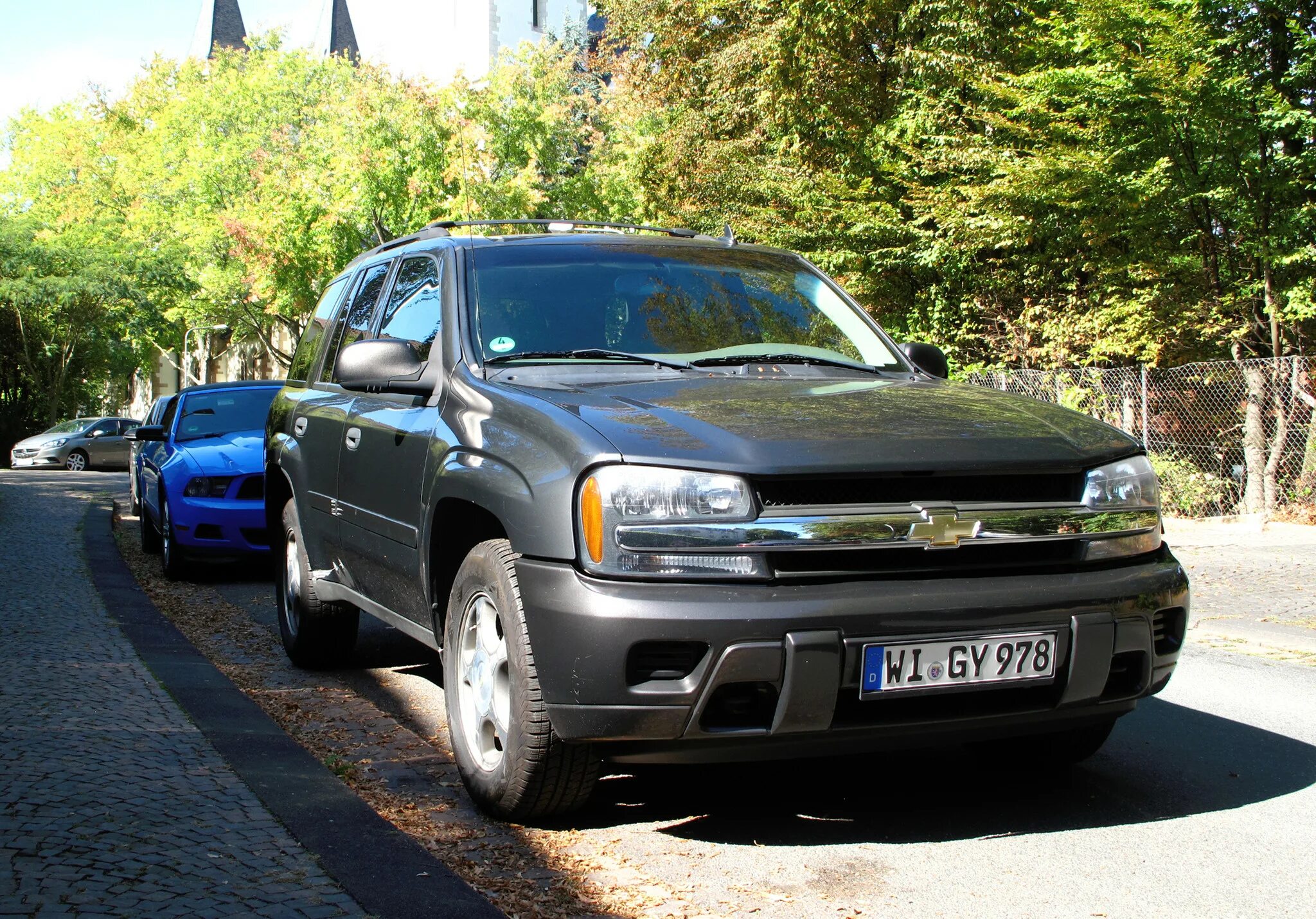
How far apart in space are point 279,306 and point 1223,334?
107 feet

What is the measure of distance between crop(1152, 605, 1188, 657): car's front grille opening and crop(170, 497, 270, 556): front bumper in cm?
801

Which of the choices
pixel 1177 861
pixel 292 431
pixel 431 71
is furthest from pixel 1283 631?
pixel 431 71

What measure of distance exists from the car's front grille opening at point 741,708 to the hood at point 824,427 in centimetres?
55

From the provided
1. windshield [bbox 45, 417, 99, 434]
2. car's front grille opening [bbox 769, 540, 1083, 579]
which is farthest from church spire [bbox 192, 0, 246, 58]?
car's front grille opening [bbox 769, 540, 1083, 579]

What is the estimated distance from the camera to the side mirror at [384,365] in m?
4.64

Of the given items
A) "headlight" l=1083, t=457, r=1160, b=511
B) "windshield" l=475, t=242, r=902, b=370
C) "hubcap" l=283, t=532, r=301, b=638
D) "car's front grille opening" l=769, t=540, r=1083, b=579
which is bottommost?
"hubcap" l=283, t=532, r=301, b=638

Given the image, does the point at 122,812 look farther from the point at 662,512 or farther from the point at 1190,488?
the point at 1190,488

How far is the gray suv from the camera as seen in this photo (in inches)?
135

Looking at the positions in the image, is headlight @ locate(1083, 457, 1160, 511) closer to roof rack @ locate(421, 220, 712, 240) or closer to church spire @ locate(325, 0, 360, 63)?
roof rack @ locate(421, 220, 712, 240)

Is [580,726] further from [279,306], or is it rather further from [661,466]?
[279,306]

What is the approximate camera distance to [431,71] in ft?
217

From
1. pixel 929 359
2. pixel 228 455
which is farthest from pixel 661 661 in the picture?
pixel 228 455

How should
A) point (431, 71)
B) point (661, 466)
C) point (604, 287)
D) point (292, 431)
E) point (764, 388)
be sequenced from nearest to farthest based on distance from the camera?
point (661, 466) → point (764, 388) → point (604, 287) → point (292, 431) → point (431, 71)

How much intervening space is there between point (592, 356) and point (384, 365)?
72 centimetres
